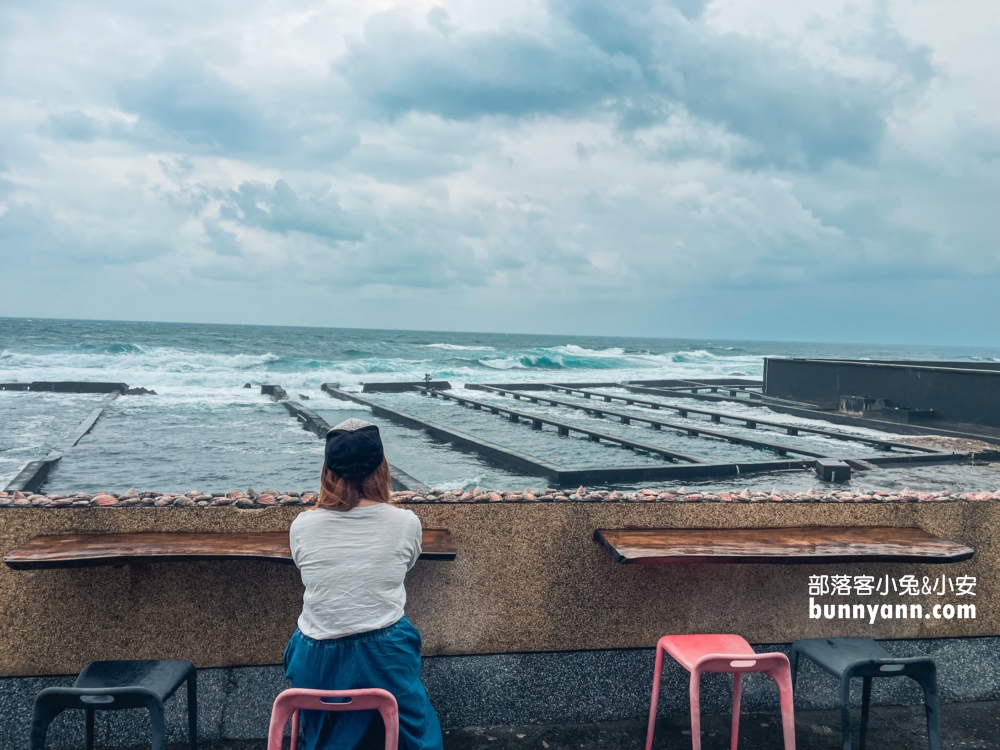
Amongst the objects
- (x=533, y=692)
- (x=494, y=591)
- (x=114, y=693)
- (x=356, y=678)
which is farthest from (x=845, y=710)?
(x=114, y=693)

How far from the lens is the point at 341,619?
192 cm

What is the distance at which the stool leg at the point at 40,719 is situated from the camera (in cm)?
200

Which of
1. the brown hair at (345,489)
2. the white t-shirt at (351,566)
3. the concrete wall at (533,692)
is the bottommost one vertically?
the concrete wall at (533,692)

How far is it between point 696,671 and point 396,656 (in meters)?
0.92

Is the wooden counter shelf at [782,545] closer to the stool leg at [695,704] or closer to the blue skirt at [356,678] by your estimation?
the stool leg at [695,704]

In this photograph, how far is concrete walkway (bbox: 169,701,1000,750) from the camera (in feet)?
9.04

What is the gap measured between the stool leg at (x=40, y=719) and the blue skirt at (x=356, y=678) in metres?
0.70

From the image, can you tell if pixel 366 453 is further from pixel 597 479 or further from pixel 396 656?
pixel 597 479

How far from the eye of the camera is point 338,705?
70.1 inches

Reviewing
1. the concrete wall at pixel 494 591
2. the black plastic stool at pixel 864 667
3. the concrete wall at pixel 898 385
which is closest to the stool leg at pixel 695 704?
the black plastic stool at pixel 864 667

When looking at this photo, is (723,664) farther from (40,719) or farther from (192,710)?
(40,719)

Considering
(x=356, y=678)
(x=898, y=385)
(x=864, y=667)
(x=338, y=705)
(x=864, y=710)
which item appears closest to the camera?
(x=338, y=705)

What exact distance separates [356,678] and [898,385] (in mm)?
11576

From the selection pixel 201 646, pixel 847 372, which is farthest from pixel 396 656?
pixel 847 372
